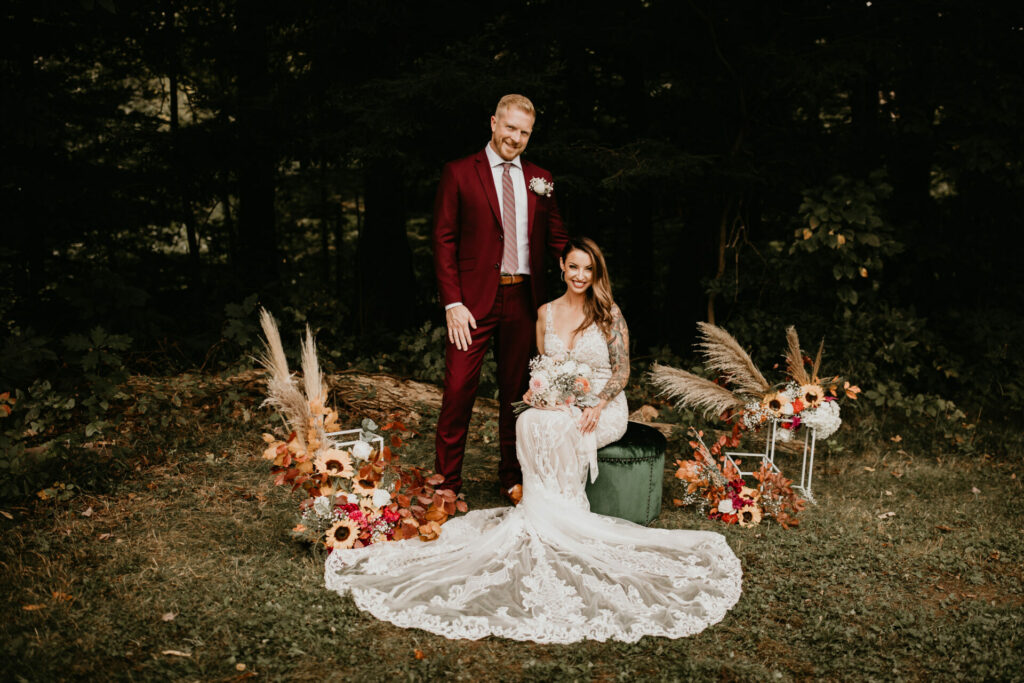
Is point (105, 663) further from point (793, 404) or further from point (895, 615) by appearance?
point (793, 404)

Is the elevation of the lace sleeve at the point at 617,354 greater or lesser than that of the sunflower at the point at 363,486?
greater

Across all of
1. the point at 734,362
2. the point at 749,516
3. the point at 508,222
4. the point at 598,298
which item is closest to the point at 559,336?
the point at 598,298

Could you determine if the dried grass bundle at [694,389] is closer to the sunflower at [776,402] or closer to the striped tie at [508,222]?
the sunflower at [776,402]

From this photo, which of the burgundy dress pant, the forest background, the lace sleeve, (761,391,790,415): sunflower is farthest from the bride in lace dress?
the forest background

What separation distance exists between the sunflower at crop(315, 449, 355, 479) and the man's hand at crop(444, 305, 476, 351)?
2.94 ft

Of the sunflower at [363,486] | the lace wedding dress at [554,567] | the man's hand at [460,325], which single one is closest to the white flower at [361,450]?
the sunflower at [363,486]

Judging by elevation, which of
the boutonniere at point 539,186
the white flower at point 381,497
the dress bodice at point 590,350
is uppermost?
the boutonniere at point 539,186

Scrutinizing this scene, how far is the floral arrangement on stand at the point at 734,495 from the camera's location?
421 centimetres

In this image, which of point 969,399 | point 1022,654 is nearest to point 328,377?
point 1022,654

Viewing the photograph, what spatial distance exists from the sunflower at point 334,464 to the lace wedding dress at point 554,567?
0.42 meters

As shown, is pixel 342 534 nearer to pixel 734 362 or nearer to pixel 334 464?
pixel 334 464

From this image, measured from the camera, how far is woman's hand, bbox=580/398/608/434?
151 inches

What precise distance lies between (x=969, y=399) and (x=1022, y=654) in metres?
4.46

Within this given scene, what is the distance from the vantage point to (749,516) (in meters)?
4.21
